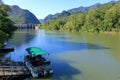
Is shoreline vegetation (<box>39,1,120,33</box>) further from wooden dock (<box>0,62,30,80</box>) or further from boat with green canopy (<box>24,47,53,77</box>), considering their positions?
wooden dock (<box>0,62,30,80</box>)

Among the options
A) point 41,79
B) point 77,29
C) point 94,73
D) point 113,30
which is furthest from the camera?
point 77,29

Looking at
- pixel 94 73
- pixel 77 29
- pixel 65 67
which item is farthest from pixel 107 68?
pixel 77 29

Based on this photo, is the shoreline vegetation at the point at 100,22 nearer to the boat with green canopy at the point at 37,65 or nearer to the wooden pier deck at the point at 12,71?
the boat with green canopy at the point at 37,65

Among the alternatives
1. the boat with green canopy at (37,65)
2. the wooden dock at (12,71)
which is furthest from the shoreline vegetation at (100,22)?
the wooden dock at (12,71)

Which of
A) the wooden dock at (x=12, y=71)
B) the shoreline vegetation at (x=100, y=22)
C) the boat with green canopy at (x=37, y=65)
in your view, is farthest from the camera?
the shoreline vegetation at (x=100, y=22)

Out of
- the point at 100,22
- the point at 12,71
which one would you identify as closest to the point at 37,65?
the point at 12,71

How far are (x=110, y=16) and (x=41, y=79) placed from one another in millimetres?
107135

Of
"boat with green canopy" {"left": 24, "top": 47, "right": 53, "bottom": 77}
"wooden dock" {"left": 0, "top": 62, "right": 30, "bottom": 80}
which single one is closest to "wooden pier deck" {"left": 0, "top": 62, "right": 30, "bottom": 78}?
"wooden dock" {"left": 0, "top": 62, "right": 30, "bottom": 80}

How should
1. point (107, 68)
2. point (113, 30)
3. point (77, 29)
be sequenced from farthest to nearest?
point (77, 29) → point (113, 30) → point (107, 68)

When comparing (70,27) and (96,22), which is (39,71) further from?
(70,27)

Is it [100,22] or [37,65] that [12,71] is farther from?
[100,22]

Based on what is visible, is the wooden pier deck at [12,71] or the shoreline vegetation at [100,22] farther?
the shoreline vegetation at [100,22]

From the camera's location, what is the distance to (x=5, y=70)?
101 feet

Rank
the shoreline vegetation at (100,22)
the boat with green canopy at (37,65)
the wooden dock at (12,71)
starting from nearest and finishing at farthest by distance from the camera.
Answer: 1. the wooden dock at (12,71)
2. the boat with green canopy at (37,65)
3. the shoreline vegetation at (100,22)
